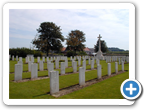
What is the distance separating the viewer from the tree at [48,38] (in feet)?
112

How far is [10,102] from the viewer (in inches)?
155

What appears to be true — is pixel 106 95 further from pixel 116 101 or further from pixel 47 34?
pixel 47 34

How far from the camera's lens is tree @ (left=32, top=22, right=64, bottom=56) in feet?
112

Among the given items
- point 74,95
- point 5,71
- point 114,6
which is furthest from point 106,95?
point 5,71

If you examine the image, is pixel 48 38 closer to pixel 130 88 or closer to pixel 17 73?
pixel 17 73

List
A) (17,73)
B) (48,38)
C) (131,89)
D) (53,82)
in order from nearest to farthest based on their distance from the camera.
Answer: (131,89), (53,82), (17,73), (48,38)

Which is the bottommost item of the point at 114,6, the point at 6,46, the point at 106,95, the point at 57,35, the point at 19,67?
the point at 106,95

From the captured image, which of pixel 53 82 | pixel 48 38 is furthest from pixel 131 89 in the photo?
pixel 48 38

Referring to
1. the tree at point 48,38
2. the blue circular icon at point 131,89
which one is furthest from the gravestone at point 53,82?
the tree at point 48,38

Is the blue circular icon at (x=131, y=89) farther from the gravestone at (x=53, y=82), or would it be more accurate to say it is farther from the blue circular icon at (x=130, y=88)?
the gravestone at (x=53, y=82)

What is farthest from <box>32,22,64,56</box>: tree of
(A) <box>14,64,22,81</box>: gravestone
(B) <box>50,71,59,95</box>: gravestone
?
(B) <box>50,71,59,95</box>: gravestone

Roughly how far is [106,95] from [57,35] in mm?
32551

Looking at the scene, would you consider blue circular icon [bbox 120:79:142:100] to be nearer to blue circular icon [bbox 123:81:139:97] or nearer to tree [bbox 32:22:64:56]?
blue circular icon [bbox 123:81:139:97]

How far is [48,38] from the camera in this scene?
35.7 meters
